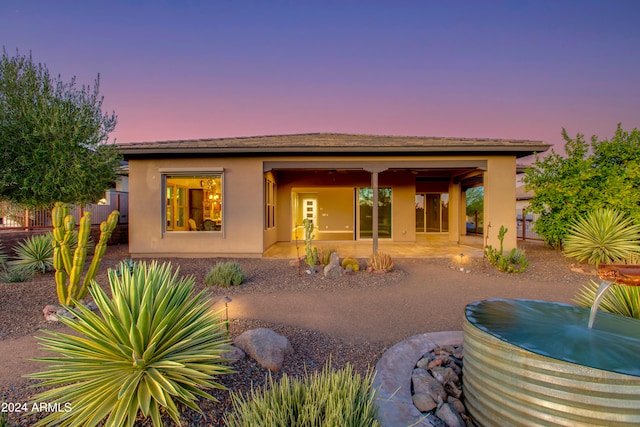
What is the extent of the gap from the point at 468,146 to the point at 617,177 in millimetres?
4384

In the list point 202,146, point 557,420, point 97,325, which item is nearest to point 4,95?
point 202,146

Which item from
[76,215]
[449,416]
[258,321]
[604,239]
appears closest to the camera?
[449,416]

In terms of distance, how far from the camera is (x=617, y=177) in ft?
29.6

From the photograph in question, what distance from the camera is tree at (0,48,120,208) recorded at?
727cm

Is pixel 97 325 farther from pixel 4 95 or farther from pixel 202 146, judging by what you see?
pixel 4 95

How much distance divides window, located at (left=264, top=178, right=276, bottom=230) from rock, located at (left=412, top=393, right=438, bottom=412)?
938 cm

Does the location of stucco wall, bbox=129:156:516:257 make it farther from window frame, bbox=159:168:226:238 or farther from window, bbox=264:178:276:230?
window, bbox=264:178:276:230

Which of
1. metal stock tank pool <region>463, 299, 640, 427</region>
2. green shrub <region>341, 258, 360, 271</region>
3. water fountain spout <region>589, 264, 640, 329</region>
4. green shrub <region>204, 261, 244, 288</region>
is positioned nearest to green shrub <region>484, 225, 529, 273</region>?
green shrub <region>341, 258, 360, 271</region>

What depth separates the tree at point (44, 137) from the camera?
727cm

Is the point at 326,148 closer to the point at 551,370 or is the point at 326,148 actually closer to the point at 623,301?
the point at 623,301

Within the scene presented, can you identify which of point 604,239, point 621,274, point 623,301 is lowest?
point 623,301

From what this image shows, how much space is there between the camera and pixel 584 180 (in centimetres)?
941

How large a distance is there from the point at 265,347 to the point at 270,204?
9986 mm

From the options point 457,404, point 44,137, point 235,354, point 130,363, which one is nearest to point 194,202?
point 44,137
